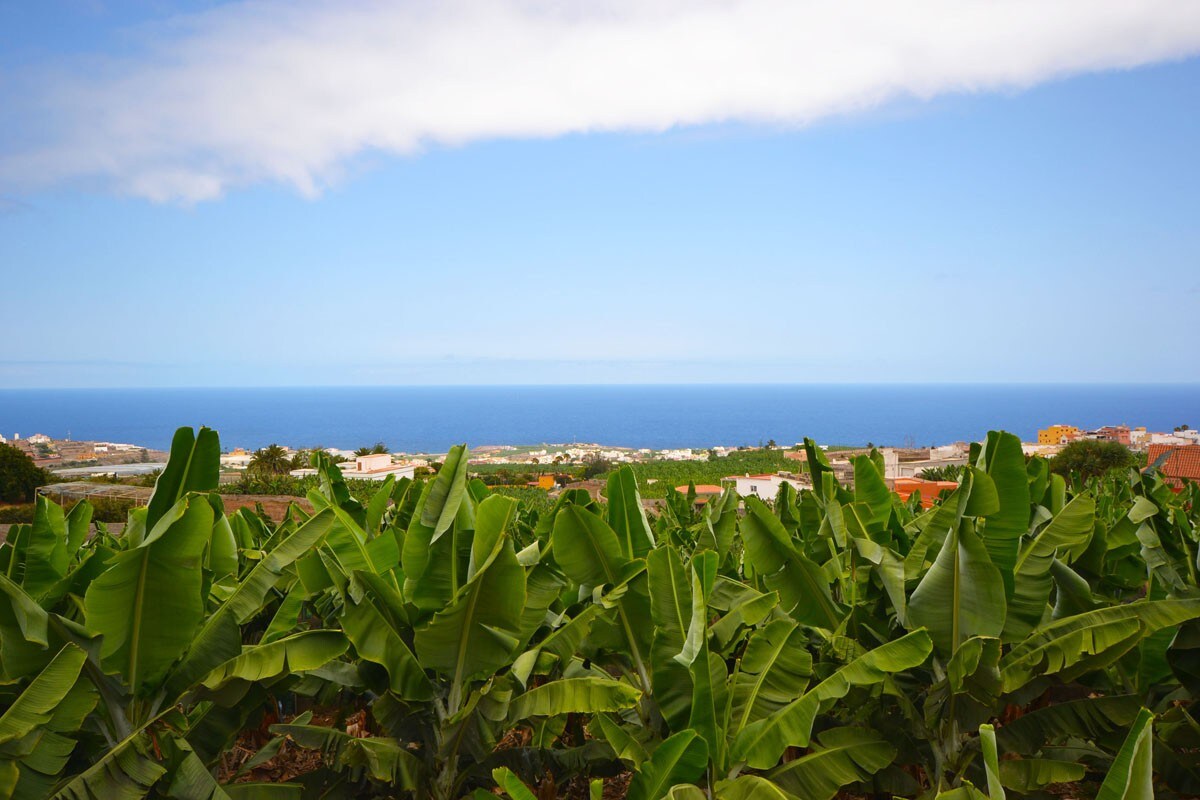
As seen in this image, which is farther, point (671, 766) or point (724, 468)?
point (724, 468)

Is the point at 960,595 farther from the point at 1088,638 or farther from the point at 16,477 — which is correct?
the point at 16,477

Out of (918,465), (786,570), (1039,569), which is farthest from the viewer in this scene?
(918,465)

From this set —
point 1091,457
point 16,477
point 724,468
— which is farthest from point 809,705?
point 724,468

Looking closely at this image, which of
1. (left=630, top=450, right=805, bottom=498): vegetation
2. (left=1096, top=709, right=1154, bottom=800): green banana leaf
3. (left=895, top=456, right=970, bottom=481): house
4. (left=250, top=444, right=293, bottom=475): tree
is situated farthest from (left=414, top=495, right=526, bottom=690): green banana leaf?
(left=250, top=444, right=293, bottom=475): tree

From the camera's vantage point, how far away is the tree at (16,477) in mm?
31328

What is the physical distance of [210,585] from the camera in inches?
129

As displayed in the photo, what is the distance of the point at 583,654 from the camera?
3.71 m

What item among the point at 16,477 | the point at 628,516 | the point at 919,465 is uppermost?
the point at 628,516

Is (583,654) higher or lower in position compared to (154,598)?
lower

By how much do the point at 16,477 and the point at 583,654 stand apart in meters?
36.8

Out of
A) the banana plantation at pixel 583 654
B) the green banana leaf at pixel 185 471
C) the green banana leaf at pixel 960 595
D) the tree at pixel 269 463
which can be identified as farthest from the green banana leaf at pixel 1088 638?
the tree at pixel 269 463

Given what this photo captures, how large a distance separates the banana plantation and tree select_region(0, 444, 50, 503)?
35128 mm

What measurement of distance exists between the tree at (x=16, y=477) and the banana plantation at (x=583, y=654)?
1383 inches

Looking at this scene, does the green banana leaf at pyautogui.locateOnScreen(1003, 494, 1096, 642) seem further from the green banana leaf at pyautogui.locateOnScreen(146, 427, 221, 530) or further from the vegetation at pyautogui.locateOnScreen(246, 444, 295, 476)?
the vegetation at pyautogui.locateOnScreen(246, 444, 295, 476)
